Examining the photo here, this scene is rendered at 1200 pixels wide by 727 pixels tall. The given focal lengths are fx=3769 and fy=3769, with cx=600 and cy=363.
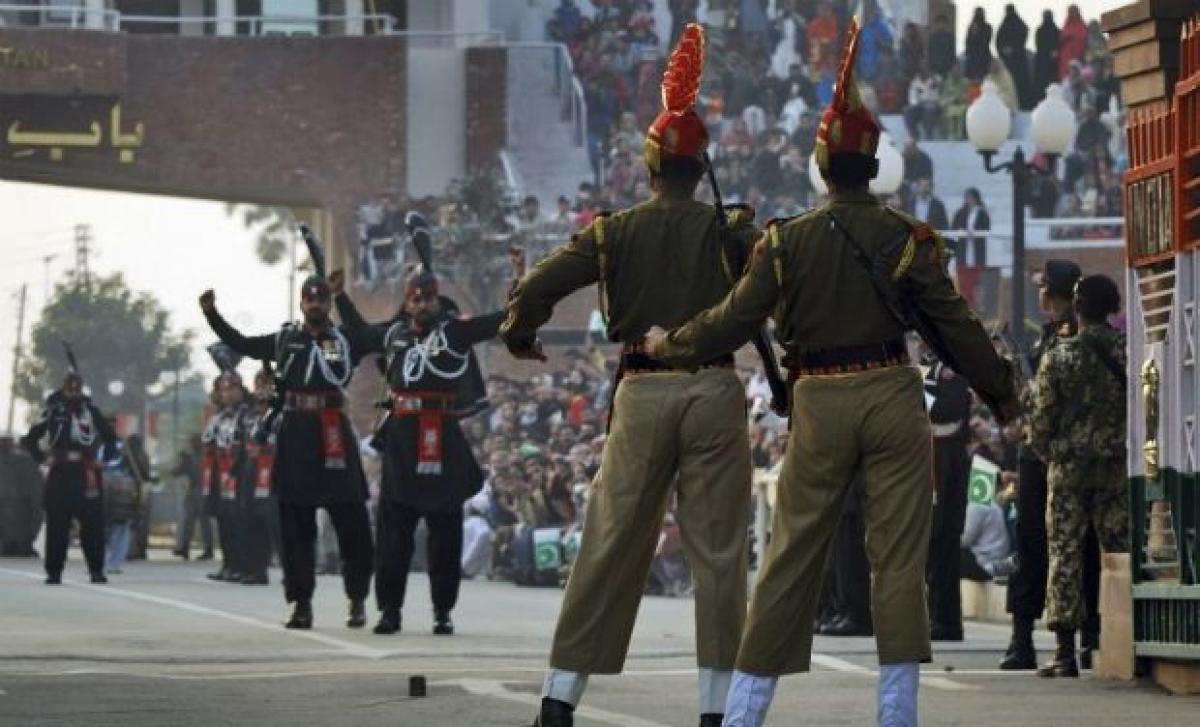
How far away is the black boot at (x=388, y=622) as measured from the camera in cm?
1933

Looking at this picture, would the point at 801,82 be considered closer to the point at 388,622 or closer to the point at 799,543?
the point at 388,622

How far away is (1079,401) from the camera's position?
15.4 metres

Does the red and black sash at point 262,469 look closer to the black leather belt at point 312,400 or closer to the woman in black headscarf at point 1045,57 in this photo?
the black leather belt at point 312,400

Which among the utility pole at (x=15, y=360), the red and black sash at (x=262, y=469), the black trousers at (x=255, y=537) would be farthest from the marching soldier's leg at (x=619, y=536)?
the utility pole at (x=15, y=360)

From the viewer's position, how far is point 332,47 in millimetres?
54750

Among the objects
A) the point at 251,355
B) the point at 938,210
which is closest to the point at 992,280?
the point at 938,210

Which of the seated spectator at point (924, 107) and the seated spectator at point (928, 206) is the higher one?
the seated spectator at point (924, 107)

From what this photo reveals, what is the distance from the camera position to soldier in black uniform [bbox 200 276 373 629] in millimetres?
20109

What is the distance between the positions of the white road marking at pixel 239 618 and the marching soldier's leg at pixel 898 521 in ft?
20.5

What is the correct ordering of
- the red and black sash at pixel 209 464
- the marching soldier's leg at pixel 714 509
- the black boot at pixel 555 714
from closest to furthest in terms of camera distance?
the black boot at pixel 555 714, the marching soldier's leg at pixel 714 509, the red and black sash at pixel 209 464

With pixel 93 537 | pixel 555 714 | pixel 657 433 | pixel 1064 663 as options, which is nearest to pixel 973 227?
pixel 93 537

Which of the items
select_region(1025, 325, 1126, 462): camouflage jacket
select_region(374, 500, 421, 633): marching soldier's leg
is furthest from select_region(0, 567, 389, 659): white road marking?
select_region(1025, 325, 1126, 462): camouflage jacket

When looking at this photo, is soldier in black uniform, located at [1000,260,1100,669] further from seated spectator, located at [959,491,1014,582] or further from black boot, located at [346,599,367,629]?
seated spectator, located at [959,491,1014,582]

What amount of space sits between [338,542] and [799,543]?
9.55m
